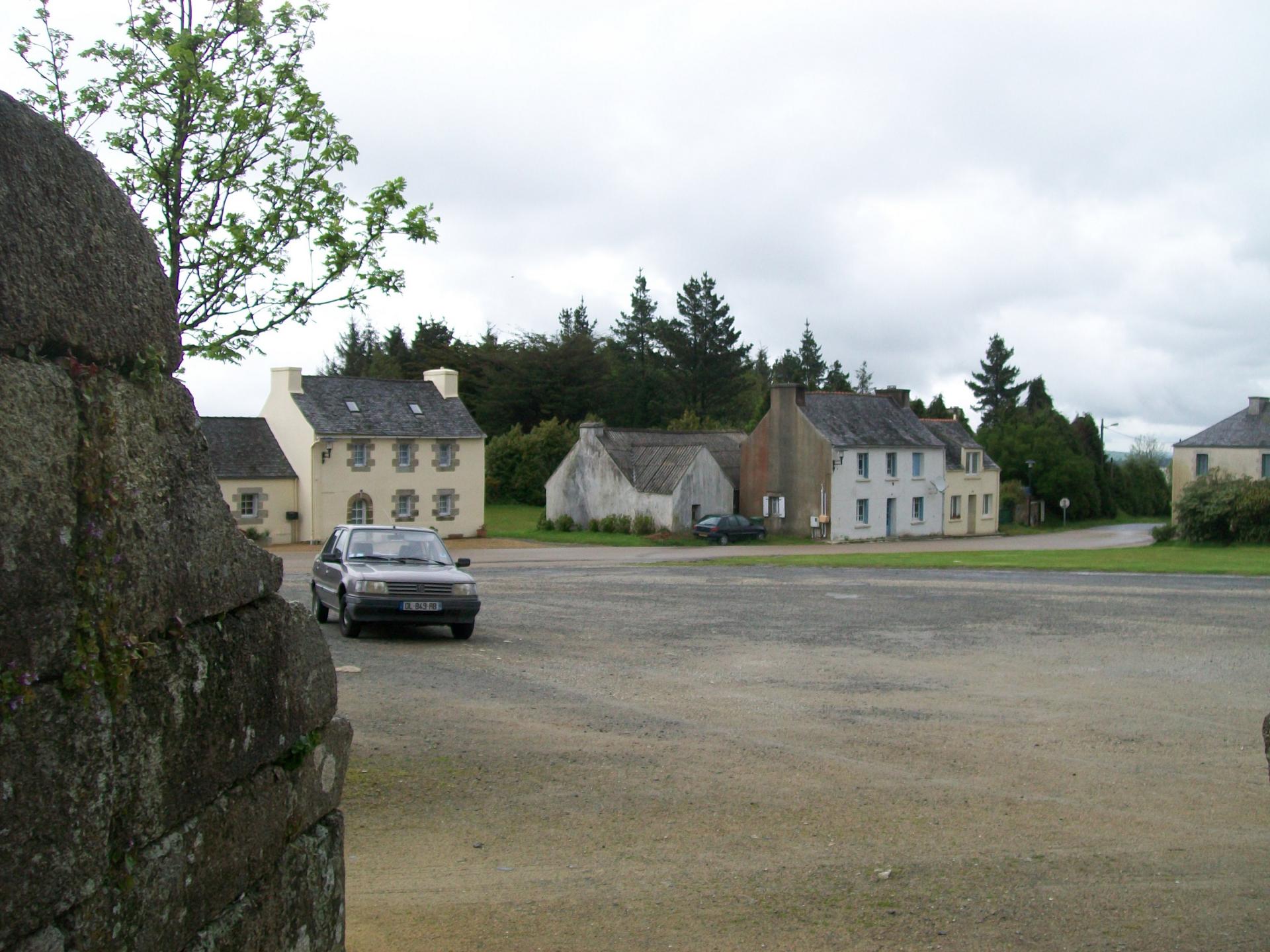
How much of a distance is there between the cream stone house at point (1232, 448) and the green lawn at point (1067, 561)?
1912cm

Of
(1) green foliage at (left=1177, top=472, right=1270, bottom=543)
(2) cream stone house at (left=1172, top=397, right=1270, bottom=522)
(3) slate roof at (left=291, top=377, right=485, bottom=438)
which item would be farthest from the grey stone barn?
(2) cream stone house at (left=1172, top=397, right=1270, bottom=522)

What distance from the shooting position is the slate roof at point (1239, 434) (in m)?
66.4

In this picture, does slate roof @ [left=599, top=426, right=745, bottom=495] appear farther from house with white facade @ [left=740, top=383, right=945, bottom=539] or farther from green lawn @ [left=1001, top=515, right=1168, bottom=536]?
green lawn @ [left=1001, top=515, right=1168, bottom=536]

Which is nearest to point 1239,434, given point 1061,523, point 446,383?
point 1061,523

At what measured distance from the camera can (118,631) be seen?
126 inches

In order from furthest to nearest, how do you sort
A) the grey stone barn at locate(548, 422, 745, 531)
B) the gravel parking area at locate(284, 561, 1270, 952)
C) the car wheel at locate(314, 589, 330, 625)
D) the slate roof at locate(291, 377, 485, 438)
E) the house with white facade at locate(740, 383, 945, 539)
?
the house with white facade at locate(740, 383, 945, 539)
the grey stone barn at locate(548, 422, 745, 531)
the slate roof at locate(291, 377, 485, 438)
the car wheel at locate(314, 589, 330, 625)
the gravel parking area at locate(284, 561, 1270, 952)

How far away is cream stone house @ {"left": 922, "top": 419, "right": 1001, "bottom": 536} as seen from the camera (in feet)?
220

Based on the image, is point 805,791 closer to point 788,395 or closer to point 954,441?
point 788,395

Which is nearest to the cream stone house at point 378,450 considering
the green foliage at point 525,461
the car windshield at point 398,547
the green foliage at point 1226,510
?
the green foliage at point 525,461

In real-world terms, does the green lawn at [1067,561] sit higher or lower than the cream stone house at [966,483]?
lower

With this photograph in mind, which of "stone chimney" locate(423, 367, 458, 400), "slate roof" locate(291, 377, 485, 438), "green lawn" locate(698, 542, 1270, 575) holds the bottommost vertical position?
"green lawn" locate(698, 542, 1270, 575)

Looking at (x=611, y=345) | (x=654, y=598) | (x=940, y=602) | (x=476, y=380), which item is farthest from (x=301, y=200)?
(x=611, y=345)

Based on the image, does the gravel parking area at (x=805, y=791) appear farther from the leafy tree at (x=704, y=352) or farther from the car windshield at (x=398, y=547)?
the leafy tree at (x=704, y=352)

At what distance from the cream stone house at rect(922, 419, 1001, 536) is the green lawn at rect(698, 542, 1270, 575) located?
18334mm
